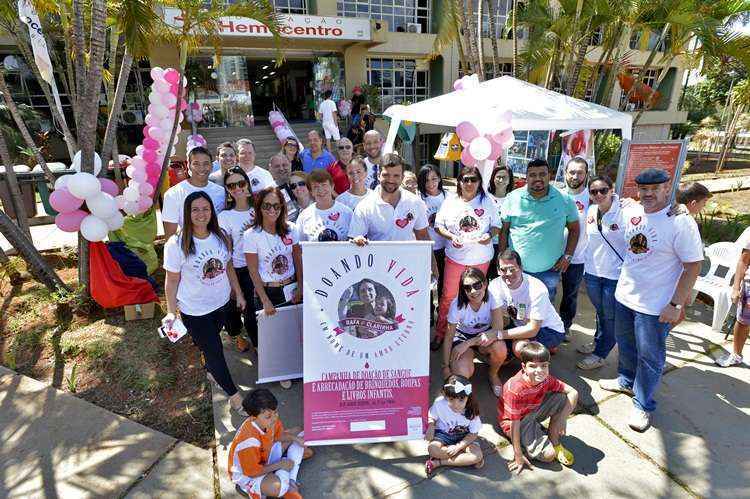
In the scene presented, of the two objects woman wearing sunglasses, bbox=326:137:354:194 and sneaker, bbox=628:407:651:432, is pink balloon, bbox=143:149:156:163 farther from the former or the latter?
sneaker, bbox=628:407:651:432

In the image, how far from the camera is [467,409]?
271 cm

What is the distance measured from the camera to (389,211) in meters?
3.37

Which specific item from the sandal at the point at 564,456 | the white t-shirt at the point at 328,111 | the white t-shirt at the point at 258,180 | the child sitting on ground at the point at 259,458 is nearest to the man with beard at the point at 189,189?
the white t-shirt at the point at 258,180

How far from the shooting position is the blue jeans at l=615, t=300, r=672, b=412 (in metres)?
2.94

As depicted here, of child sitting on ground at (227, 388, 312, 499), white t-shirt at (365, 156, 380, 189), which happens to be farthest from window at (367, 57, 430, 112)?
child sitting on ground at (227, 388, 312, 499)

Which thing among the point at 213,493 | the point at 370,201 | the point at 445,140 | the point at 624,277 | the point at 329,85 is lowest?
the point at 213,493

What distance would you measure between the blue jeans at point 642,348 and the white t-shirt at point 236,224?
9.70ft

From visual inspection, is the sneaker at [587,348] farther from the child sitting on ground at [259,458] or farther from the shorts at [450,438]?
the child sitting on ground at [259,458]

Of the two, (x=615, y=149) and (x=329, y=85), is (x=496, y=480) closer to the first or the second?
(x=615, y=149)

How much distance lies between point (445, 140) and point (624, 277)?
7438 millimetres

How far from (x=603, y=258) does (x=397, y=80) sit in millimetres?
15775

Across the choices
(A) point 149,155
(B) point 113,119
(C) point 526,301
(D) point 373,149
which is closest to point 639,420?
(C) point 526,301

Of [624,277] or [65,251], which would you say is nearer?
[624,277]

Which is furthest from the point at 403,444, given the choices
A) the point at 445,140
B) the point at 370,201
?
the point at 445,140
